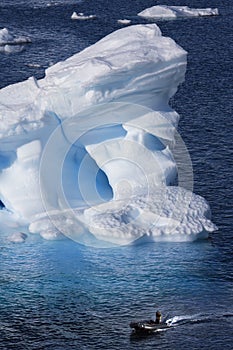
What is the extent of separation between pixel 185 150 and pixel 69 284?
1338 centimetres

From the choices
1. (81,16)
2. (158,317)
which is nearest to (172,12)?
(81,16)

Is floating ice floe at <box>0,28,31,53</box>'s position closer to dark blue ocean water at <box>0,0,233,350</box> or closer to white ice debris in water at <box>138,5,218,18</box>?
white ice debris in water at <box>138,5,218,18</box>

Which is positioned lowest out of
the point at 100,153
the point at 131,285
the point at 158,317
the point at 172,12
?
the point at 172,12

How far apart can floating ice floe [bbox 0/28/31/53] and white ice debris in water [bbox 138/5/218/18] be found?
11.2 meters

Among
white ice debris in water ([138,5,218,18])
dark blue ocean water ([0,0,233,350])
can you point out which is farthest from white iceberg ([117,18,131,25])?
dark blue ocean water ([0,0,233,350])

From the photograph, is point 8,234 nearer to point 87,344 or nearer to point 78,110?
point 78,110

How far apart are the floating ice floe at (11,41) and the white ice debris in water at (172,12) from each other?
11.2 metres

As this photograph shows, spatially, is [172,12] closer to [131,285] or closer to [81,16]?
[81,16]

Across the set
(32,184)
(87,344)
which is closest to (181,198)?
(32,184)

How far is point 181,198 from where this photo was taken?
37875mm

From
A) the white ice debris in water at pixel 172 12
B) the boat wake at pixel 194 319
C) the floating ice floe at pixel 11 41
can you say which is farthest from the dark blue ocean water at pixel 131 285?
the white ice debris in water at pixel 172 12

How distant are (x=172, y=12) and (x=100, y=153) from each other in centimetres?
3505

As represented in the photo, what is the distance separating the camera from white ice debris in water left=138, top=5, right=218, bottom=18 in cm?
7211

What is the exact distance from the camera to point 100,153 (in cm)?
3928
